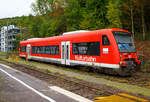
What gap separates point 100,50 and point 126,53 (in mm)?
1978

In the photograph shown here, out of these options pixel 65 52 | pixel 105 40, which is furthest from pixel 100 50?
pixel 65 52

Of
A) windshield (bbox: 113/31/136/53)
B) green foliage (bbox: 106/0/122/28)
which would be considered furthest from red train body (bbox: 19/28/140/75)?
green foliage (bbox: 106/0/122/28)

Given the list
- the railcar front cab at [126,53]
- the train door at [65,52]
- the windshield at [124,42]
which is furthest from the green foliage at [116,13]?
the railcar front cab at [126,53]

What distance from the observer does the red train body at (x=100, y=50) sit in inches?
465

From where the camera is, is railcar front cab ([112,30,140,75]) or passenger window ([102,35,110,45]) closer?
railcar front cab ([112,30,140,75])

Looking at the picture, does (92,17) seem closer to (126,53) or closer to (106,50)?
(106,50)

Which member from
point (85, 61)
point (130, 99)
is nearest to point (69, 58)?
point (85, 61)

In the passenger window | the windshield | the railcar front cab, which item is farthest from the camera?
the passenger window

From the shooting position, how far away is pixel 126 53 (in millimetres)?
12094

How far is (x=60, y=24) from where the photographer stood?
4412 cm

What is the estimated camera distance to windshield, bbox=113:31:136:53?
12075 mm

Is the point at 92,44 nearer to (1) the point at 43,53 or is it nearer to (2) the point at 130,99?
(2) the point at 130,99

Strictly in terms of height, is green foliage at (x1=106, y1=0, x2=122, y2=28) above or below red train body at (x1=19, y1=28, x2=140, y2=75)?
above

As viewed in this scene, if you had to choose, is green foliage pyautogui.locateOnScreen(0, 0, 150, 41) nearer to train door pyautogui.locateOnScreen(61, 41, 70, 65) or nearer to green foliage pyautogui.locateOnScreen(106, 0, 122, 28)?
green foliage pyautogui.locateOnScreen(106, 0, 122, 28)
